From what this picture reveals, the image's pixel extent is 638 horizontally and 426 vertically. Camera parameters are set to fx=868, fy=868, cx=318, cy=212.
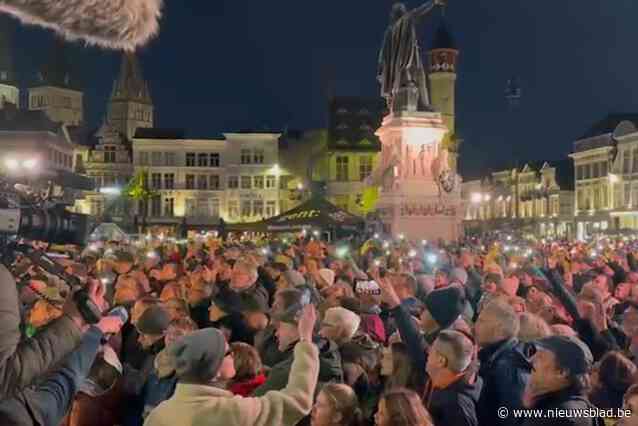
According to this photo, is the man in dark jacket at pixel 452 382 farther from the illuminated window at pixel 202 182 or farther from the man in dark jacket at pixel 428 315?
the illuminated window at pixel 202 182

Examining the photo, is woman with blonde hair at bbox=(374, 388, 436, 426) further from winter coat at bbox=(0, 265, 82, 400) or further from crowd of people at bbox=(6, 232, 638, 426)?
winter coat at bbox=(0, 265, 82, 400)

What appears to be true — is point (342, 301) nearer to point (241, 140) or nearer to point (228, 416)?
point (228, 416)

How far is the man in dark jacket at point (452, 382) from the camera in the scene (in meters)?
5.34

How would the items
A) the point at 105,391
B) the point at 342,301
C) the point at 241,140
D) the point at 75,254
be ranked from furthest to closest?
1. the point at 241,140
2. the point at 75,254
3. the point at 342,301
4. the point at 105,391

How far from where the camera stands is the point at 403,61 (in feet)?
126

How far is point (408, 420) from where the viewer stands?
447cm

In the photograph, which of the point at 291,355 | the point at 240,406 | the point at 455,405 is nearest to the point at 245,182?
the point at 291,355

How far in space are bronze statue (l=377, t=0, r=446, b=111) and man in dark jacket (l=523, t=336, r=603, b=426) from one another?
105 feet

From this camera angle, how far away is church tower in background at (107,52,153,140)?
128125mm

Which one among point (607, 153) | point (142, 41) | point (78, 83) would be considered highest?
point (78, 83)

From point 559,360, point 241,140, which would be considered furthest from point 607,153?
point 559,360

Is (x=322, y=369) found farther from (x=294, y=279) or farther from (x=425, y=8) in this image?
(x=425, y=8)

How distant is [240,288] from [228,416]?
22.0 ft

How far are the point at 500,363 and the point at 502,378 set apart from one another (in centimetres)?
15
